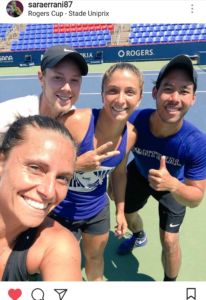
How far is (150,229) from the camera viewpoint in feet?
12.4

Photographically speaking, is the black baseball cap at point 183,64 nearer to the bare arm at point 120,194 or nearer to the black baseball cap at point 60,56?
the black baseball cap at point 60,56

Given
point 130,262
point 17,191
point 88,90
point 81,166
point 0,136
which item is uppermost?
point 0,136

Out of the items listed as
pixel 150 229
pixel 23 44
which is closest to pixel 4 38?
pixel 23 44

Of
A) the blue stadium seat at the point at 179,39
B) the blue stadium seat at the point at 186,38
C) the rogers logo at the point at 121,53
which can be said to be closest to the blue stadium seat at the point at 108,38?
the rogers logo at the point at 121,53

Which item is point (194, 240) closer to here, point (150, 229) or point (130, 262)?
point (150, 229)

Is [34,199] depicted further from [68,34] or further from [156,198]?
[68,34]

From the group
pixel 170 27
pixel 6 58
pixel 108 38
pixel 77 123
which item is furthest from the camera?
pixel 108 38

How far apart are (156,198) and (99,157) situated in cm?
129

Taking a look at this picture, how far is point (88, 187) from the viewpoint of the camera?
2.47 meters

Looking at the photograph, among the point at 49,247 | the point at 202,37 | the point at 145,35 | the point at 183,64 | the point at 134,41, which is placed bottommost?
the point at 49,247
